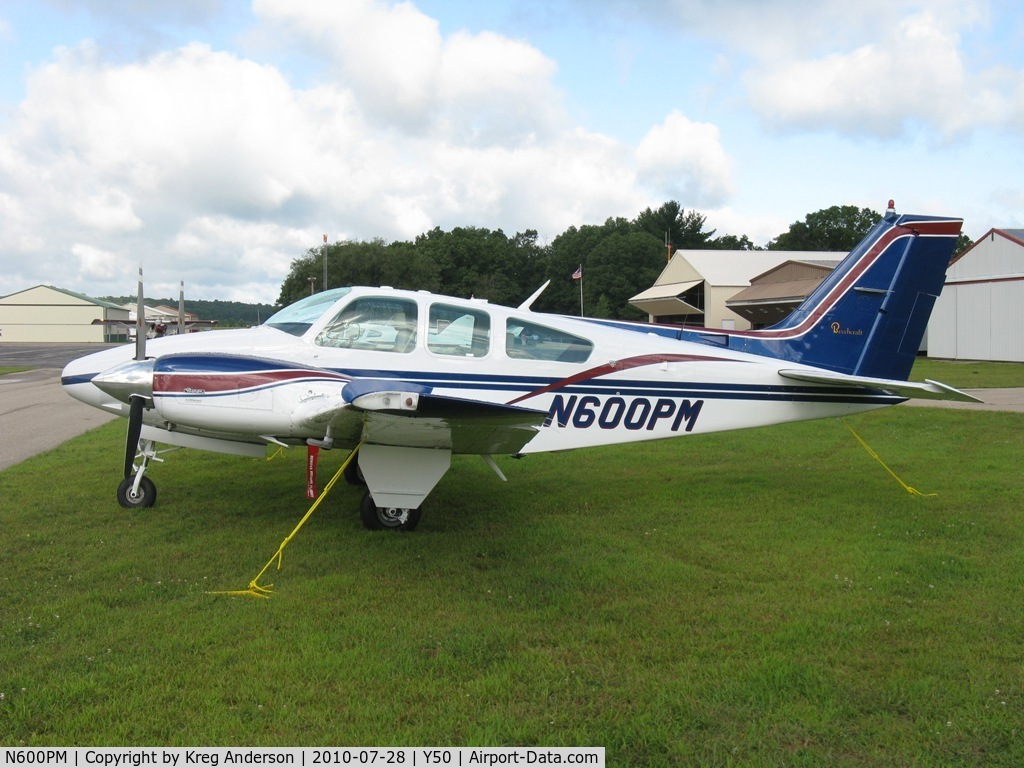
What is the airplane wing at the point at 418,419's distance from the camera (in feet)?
16.1

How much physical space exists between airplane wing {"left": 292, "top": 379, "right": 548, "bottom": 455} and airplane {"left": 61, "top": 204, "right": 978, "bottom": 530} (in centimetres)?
2

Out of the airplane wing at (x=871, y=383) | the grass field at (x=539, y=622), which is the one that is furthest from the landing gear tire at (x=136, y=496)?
the airplane wing at (x=871, y=383)

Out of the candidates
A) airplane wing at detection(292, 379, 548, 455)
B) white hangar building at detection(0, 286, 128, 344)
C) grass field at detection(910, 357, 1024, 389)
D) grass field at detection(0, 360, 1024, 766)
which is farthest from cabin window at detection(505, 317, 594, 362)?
white hangar building at detection(0, 286, 128, 344)

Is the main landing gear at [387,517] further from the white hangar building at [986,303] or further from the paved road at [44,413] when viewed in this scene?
the white hangar building at [986,303]

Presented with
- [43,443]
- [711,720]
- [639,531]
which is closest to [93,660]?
[711,720]

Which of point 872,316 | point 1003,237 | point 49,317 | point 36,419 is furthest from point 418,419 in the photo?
point 49,317

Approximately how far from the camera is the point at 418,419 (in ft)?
17.7

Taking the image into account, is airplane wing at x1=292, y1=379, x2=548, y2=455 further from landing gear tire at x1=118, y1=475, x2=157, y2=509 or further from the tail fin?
the tail fin

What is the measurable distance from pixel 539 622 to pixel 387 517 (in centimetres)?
244

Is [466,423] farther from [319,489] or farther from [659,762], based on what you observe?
[319,489]

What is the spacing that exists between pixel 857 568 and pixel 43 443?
11496 millimetres

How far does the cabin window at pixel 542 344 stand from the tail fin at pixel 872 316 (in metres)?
1.98

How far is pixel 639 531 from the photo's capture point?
21.8ft
